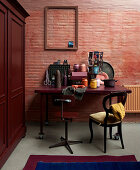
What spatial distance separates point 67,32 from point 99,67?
104 centimetres

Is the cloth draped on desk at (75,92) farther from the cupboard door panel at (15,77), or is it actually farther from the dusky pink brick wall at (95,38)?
the dusky pink brick wall at (95,38)

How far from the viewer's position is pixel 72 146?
308cm

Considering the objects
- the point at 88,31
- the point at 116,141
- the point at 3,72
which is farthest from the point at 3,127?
the point at 88,31

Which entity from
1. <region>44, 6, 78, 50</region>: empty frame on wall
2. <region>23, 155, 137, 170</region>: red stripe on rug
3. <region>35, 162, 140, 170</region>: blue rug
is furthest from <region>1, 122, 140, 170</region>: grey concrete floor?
<region>44, 6, 78, 50</region>: empty frame on wall

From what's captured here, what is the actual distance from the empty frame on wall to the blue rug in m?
2.52

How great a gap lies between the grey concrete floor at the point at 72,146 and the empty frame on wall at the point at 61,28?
5.73 ft

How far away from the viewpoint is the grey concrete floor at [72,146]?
2773 millimetres

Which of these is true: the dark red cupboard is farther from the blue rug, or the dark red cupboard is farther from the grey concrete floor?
the blue rug

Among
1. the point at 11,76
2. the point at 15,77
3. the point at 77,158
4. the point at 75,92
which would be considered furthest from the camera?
the point at 75,92

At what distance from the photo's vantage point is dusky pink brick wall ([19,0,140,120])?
4.21m

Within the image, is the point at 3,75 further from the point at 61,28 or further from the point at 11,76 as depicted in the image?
the point at 61,28

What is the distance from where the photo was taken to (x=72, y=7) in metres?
4.17

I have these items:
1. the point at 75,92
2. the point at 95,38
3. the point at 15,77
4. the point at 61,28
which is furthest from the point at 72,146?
the point at 61,28

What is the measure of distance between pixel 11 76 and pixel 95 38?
7.25 ft
